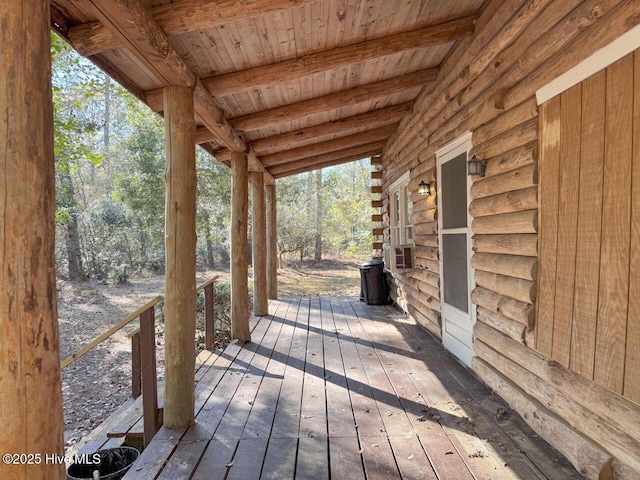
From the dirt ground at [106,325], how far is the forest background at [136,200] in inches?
45.9

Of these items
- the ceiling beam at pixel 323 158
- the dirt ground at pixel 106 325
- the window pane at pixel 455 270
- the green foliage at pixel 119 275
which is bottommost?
the dirt ground at pixel 106 325

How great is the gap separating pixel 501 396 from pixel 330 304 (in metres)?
5.06

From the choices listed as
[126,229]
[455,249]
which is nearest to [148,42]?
[455,249]

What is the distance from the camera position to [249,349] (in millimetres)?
5008

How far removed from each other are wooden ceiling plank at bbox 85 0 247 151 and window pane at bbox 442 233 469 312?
9.34 feet

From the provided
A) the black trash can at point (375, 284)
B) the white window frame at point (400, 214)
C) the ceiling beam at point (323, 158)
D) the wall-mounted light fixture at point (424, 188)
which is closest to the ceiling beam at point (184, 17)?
the wall-mounted light fixture at point (424, 188)

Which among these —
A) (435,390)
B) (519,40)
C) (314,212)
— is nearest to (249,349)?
(435,390)

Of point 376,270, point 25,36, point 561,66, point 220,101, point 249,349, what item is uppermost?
point 220,101

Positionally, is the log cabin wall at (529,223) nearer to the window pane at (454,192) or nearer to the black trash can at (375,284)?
the window pane at (454,192)

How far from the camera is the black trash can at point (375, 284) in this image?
26.1ft

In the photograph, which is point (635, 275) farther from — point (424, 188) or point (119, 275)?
point (119, 275)

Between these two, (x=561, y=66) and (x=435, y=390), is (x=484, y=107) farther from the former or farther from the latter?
(x=435, y=390)

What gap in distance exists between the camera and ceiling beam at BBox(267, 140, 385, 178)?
7797 mm

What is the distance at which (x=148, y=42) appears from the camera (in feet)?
7.67
